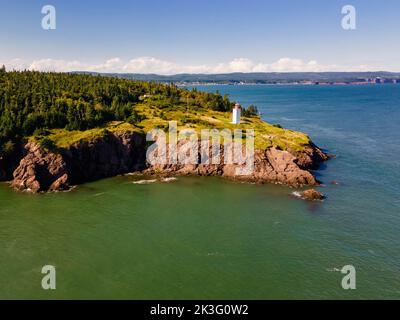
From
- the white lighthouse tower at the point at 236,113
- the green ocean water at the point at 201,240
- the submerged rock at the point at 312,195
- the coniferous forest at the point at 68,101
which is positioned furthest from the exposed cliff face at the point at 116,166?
the white lighthouse tower at the point at 236,113

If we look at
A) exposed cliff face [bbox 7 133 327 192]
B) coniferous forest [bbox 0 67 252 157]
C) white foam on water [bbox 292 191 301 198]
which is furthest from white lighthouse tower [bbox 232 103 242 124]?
white foam on water [bbox 292 191 301 198]

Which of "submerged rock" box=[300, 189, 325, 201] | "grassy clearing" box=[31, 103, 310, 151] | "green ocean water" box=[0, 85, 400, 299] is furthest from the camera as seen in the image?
"grassy clearing" box=[31, 103, 310, 151]

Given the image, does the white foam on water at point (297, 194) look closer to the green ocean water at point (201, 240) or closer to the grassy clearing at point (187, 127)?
the green ocean water at point (201, 240)

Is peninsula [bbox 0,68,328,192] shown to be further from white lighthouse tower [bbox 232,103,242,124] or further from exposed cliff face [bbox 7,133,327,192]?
white lighthouse tower [bbox 232,103,242,124]

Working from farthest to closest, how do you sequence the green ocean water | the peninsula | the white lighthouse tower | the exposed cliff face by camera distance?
the white lighthouse tower
the peninsula
the exposed cliff face
the green ocean water

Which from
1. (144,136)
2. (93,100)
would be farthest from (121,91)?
(144,136)

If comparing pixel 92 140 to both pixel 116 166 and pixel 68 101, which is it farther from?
pixel 68 101
